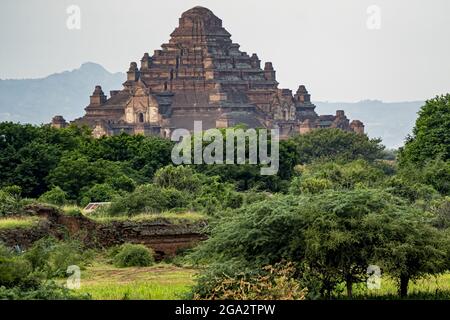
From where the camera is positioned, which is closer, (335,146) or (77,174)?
(77,174)

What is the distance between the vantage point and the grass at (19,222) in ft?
94.5

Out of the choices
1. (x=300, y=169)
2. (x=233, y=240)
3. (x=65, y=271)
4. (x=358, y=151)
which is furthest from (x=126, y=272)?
(x=358, y=151)

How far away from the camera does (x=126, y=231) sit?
31469mm

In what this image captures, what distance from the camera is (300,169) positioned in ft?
187

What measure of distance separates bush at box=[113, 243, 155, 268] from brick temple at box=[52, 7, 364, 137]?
56.4 meters

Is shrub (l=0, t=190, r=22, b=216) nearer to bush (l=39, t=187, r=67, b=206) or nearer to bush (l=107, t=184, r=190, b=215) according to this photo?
bush (l=107, t=184, r=190, b=215)

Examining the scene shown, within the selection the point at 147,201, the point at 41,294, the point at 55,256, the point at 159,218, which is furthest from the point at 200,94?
the point at 41,294

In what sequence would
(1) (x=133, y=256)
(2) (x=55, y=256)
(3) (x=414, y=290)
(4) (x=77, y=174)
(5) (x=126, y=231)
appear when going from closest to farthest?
1. (3) (x=414, y=290)
2. (2) (x=55, y=256)
3. (1) (x=133, y=256)
4. (5) (x=126, y=231)
5. (4) (x=77, y=174)

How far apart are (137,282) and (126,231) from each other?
19.8 feet

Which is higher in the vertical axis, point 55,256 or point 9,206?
point 9,206

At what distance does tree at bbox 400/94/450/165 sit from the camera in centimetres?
5000

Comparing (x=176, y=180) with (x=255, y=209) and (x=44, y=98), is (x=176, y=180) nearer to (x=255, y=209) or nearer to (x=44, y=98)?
(x=255, y=209)

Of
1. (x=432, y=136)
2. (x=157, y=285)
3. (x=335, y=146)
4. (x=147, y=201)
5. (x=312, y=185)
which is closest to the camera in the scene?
(x=157, y=285)
